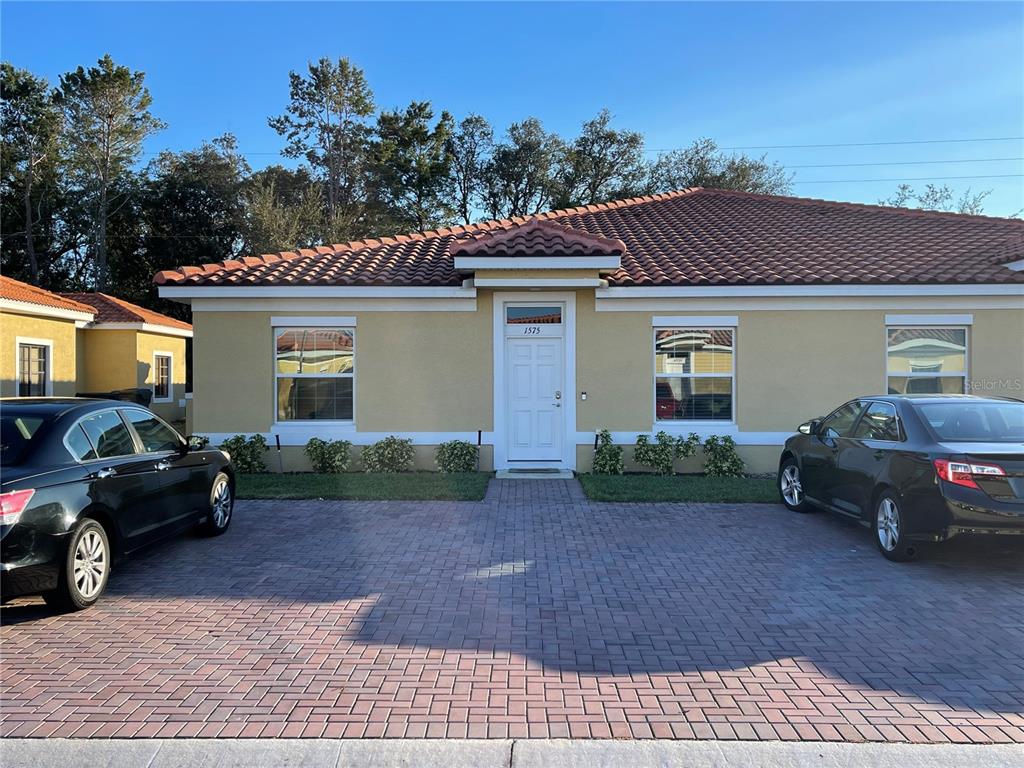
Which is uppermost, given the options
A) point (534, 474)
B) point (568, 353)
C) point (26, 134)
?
point (26, 134)

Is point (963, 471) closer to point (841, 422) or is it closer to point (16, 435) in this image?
point (841, 422)

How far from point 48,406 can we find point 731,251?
11.1 metres

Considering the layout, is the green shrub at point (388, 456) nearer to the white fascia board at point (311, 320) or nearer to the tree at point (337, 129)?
the white fascia board at point (311, 320)

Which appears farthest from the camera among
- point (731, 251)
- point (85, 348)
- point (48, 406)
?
point (85, 348)

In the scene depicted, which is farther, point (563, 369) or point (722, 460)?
point (563, 369)

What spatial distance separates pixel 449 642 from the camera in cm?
480

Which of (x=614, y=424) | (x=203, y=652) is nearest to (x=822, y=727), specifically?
(x=203, y=652)

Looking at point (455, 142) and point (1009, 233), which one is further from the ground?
point (455, 142)

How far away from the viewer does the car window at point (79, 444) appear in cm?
551

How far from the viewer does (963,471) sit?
19.9 feet

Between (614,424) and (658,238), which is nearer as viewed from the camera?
(614,424)

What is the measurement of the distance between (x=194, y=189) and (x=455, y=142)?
1336cm

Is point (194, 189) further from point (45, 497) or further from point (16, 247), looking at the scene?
point (45, 497)

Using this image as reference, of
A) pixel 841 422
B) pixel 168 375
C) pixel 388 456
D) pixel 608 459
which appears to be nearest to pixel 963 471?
pixel 841 422
